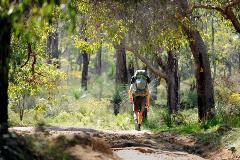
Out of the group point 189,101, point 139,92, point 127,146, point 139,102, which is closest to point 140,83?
point 139,92

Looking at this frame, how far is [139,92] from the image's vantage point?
15.0 m

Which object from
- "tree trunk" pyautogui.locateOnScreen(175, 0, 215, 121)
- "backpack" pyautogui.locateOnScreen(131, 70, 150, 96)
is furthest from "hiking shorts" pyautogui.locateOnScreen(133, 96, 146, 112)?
"tree trunk" pyautogui.locateOnScreen(175, 0, 215, 121)

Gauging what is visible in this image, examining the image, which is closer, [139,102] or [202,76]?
[139,102]

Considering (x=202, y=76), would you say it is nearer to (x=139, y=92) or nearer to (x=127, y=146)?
(x=139, y=92)

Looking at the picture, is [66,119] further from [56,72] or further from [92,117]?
[56,72]

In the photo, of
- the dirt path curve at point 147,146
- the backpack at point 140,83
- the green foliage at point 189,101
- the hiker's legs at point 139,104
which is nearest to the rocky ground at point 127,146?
the dirt path curve at point 147,146

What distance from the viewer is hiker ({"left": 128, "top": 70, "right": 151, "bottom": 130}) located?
14844mm

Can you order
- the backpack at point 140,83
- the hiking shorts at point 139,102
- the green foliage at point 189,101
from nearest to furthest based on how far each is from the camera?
the backpack at point 140,83 < the hiking shorts at point 139,102 < the green foliage at point 189,101

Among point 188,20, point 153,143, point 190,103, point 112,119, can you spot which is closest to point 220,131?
point 153,143

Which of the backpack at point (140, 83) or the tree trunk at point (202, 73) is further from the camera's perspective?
the tree trunk at point (202, 73)

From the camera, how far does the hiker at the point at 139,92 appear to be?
48.7ft

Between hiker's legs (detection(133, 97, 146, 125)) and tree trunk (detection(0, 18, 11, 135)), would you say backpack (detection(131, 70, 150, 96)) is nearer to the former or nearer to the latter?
hiker's legs (detection(133, 97, 146, 125))

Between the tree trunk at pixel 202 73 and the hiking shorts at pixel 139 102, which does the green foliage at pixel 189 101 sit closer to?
the tree trunk at pixel 202 73

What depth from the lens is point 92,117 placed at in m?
22.8
